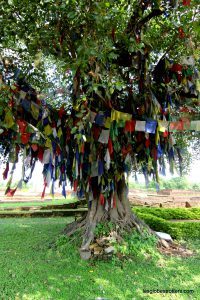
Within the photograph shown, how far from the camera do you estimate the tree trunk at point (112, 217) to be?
5.16 meters

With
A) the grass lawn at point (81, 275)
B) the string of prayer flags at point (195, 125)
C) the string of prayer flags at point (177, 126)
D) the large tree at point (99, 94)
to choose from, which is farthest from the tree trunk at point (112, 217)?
the string of prayer flags at point (195, 125)

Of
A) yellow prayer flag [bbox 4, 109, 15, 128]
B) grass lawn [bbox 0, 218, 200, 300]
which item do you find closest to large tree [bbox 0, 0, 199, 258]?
yellow prayer flag [bbox 4, 109, 15, 128]

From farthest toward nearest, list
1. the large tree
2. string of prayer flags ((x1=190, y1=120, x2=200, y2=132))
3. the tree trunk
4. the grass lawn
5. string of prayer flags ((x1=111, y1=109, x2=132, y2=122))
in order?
the tree trunk, string of prayer flags ((x1=190, y1=120, x2=200, y2=132)), string of prayer flags ((x1=111, y1=109, x2=132, y2=122)), the large tree, the grass lawn

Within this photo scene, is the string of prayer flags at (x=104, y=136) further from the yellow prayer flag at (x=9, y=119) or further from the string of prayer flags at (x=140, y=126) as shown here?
the yellow prayer flag at (x=9, y=119)

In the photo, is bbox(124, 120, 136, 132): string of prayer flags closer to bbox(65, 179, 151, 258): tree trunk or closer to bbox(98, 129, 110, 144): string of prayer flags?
bbox(98, 129, 110, 144): string of prayer flags

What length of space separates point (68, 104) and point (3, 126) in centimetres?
138

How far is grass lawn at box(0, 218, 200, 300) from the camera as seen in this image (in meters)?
3.39

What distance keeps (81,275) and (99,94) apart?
264cm

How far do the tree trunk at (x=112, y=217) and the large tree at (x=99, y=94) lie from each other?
0.02 meters

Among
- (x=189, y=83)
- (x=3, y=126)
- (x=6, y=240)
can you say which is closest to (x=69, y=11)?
(x=3, y=126)

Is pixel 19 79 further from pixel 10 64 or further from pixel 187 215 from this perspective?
pixel 187 215

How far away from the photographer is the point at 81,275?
394 centimetres

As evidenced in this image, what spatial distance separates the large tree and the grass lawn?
0.63m

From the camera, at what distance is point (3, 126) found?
3984mm
